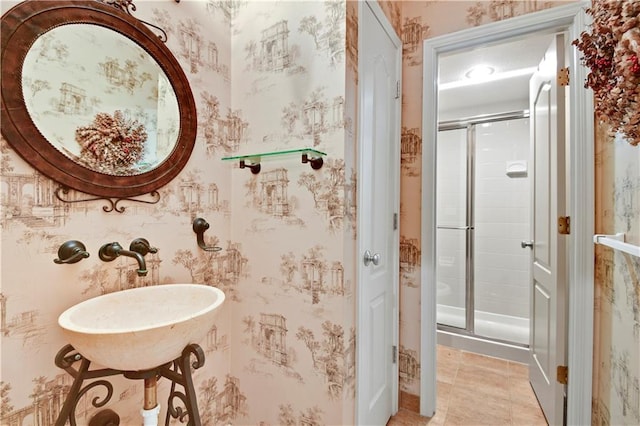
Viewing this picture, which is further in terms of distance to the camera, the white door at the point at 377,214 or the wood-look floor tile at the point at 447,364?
the wood-look floor tile at the point at 447,364

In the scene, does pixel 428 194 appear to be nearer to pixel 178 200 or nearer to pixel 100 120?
pixel 178 200

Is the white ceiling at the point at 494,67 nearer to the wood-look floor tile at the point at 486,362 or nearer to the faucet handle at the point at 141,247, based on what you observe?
the faucet handle at the point at 141,247

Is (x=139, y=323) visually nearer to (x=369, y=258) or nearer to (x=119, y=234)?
(x=119, y=234)

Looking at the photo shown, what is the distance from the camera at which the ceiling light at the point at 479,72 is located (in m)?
2.40

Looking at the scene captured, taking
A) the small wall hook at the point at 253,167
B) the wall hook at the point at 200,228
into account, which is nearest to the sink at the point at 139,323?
the wall hook at the point at 200,228

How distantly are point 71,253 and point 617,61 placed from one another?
1.58 metres

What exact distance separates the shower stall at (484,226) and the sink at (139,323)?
2401mm

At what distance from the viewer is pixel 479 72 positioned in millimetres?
2477

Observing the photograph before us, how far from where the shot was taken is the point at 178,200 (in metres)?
1.32

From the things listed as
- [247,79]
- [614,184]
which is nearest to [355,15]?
[247,79]

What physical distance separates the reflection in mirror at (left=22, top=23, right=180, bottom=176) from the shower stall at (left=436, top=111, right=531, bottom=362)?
2533mm

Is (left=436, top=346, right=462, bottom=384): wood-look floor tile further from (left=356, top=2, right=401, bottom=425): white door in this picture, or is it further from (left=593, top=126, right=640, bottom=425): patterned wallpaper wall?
(left=593, top=126, right=640, bottom=425): patterned wallpaper wall

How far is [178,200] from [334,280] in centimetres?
77

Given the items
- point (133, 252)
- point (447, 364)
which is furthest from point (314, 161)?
point (447, 364)
